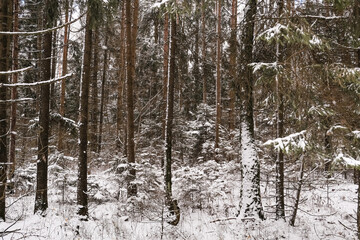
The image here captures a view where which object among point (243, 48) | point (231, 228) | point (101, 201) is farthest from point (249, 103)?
point (101, 201)

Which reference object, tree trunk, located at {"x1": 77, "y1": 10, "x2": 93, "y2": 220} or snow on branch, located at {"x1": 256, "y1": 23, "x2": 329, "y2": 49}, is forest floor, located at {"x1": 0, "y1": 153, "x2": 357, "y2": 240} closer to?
tree trunk, located at {"x1": 77, "y1": 10, "x2": 93, "y2": 220}

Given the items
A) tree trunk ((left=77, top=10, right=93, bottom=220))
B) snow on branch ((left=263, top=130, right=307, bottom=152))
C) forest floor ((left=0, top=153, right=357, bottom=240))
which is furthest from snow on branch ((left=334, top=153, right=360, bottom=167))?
tree trunk ((left=77, top=10, right=93, bottom=220))

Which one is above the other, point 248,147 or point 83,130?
point 83,130

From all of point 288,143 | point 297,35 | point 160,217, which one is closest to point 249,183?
point 288,143

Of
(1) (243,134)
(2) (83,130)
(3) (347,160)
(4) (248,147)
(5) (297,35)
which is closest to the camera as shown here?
(3) (347,160)

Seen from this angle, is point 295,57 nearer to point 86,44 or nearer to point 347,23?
point 347,23

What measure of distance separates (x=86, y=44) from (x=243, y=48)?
4747 millimetres

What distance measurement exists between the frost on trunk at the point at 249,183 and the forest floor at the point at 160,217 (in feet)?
0.94

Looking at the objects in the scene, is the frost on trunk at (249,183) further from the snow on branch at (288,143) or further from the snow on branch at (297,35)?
the snow on branch at (297,35)

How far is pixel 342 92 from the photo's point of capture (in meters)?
6.11

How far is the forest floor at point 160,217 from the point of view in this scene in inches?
258

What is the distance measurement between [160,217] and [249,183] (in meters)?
2.47

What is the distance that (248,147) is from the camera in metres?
6.86

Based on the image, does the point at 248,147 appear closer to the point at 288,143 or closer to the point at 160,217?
the point at 288,143
